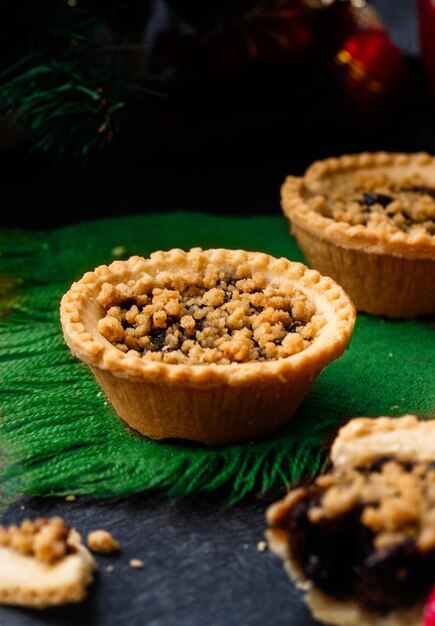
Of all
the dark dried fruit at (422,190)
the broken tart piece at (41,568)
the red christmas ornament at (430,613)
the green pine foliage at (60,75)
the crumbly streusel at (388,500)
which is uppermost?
the green pine foliage at (60,75)

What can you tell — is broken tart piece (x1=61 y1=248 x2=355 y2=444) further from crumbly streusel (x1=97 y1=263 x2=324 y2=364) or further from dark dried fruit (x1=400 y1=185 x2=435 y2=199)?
dark dried fruit (x1=400 y1=185 x2=435 y2=199)

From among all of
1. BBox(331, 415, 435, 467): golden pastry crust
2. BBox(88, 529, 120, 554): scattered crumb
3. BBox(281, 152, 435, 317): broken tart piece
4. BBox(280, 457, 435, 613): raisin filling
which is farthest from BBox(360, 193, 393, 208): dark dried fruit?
BBox(88, 529, 120, 554): scattered crumb

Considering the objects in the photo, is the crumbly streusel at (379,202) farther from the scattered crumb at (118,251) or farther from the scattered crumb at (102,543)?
the scattered crumb at (102,543)

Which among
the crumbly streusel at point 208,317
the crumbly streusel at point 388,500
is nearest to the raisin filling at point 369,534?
the crumbly streusel at point 388,500

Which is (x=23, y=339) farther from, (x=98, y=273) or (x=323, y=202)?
(x=323, y=202)

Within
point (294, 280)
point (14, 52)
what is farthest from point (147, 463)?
point (14, 52)
